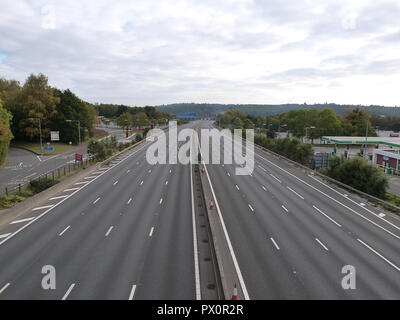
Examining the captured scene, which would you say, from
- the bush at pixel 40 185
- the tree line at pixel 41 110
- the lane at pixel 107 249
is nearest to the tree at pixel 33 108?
the tree line at pixel 41 110

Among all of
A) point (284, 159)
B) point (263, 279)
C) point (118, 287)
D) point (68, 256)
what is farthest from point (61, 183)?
point (284, 159)

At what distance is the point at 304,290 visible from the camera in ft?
49.9

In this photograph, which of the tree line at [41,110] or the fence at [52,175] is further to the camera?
the tree line at [41,110]

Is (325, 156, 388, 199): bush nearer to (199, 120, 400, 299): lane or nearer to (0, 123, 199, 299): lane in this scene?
(199, 120, 400, 299): lane

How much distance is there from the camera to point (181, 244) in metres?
20.5

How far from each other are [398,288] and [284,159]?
Result: 155ft

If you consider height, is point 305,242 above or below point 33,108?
below

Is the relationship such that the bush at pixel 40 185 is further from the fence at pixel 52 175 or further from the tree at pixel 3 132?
the tree at pixel 3 132

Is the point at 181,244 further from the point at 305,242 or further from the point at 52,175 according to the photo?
the point at 52,175

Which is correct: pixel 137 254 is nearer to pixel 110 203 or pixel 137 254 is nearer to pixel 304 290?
pixel 304 290

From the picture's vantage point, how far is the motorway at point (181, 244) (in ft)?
50.3

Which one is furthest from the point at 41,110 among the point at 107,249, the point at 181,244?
the point at 181,244

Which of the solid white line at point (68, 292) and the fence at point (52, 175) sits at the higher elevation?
the fence at point (52, 175)
